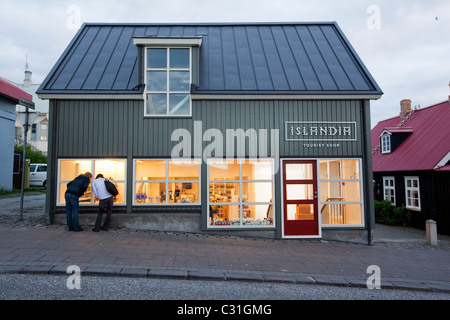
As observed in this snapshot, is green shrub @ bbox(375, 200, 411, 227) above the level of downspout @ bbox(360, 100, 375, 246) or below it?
below

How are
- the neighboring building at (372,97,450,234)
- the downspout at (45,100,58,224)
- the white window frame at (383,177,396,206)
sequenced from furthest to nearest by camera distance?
the white window frame at (383,177,396,206)
the neighboring building at (372,97,450,234)
the downspout at (45,100,58,224)

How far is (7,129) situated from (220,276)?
17773 millimetres

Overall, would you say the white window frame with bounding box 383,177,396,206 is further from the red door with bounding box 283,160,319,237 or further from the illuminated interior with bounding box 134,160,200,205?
the illuminated interior with bounding box 134,160,200,205

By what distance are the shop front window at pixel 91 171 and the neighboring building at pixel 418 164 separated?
12.9 metres

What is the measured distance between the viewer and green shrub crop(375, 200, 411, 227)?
49.8 feet

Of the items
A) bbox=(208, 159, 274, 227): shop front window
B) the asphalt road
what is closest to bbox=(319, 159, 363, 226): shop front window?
bbox=(208, 159, 274, 227): shop front window

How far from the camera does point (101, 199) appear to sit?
877 centimetres

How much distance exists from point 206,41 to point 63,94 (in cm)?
576

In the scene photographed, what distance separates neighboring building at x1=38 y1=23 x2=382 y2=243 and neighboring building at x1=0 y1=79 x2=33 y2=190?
380 inches

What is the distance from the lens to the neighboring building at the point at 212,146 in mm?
9398

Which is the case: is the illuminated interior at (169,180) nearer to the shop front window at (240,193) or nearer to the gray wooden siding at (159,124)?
the gray wooden siding at (159,124)

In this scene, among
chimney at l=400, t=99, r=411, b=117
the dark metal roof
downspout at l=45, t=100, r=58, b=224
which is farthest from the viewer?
chimney at l=400, t=99, r=411, b=117

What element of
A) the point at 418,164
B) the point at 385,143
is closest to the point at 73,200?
the point at 418,164

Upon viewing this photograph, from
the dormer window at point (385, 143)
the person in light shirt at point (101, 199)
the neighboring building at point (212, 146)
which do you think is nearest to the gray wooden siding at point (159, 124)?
the neighboring building at point (212, 146)
